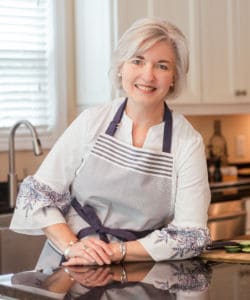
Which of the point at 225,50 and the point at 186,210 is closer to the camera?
the point at 186,210

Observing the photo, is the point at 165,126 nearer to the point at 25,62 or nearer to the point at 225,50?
the point at 25,62

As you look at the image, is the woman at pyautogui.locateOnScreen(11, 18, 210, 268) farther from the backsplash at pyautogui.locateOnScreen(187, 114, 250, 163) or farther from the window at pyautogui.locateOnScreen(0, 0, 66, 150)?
the backsplash at pyautogui.locateOnScreen(187, 114, 250, 163)

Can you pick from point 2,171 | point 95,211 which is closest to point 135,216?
point 95,211

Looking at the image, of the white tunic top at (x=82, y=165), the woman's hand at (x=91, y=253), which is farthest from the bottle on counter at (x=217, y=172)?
the woman's hand at (x=91, y=253)

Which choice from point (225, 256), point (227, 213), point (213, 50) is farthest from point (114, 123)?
point (213, 50)

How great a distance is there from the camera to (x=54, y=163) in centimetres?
187

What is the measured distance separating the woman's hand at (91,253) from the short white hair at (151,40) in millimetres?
498

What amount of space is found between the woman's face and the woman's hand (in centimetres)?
41

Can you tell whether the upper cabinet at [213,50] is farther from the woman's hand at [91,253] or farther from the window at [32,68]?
the woman's hand at [91,253]

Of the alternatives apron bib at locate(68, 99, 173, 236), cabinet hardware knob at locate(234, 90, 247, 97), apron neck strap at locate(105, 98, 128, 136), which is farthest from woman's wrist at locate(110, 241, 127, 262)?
cabinet hardware knob at locate(234, 90, 247, 97)

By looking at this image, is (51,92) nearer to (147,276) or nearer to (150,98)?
(150,98)

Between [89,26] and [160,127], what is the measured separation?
5.98 feet

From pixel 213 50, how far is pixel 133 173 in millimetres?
2168

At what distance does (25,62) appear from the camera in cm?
356
